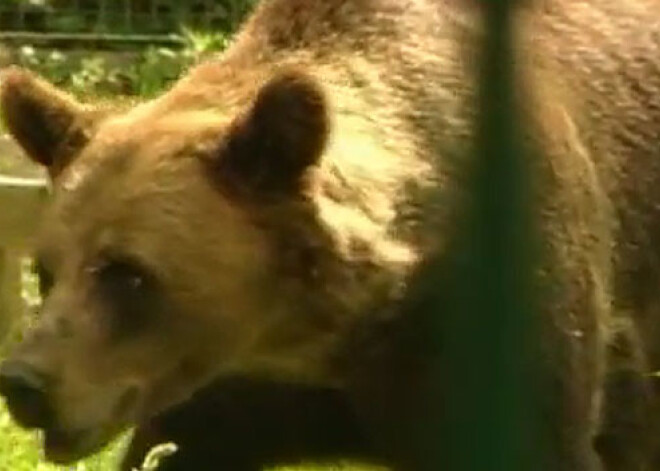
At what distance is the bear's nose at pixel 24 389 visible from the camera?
112 inches

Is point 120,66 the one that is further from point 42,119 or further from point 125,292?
point 125,292

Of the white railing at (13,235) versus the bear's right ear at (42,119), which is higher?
the bear's right ear at (42,119)

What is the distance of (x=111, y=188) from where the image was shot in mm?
3025

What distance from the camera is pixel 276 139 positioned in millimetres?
2994

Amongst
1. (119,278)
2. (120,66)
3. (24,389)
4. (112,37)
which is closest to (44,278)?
(119,278)

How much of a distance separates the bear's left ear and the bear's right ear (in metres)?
0.34

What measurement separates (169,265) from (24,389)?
1.06 feet

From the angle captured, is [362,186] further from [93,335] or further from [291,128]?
[93,335]

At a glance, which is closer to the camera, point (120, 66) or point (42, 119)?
point (42, 119)

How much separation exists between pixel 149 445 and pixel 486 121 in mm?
2662

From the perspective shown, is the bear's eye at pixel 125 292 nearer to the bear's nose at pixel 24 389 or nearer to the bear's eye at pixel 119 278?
the bear's eye at pixel 119 278

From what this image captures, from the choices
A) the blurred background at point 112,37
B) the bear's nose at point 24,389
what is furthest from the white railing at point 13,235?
the bear's nose at point 24,389

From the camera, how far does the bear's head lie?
2.91 meters

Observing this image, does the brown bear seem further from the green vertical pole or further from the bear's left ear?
the green vertical pole
